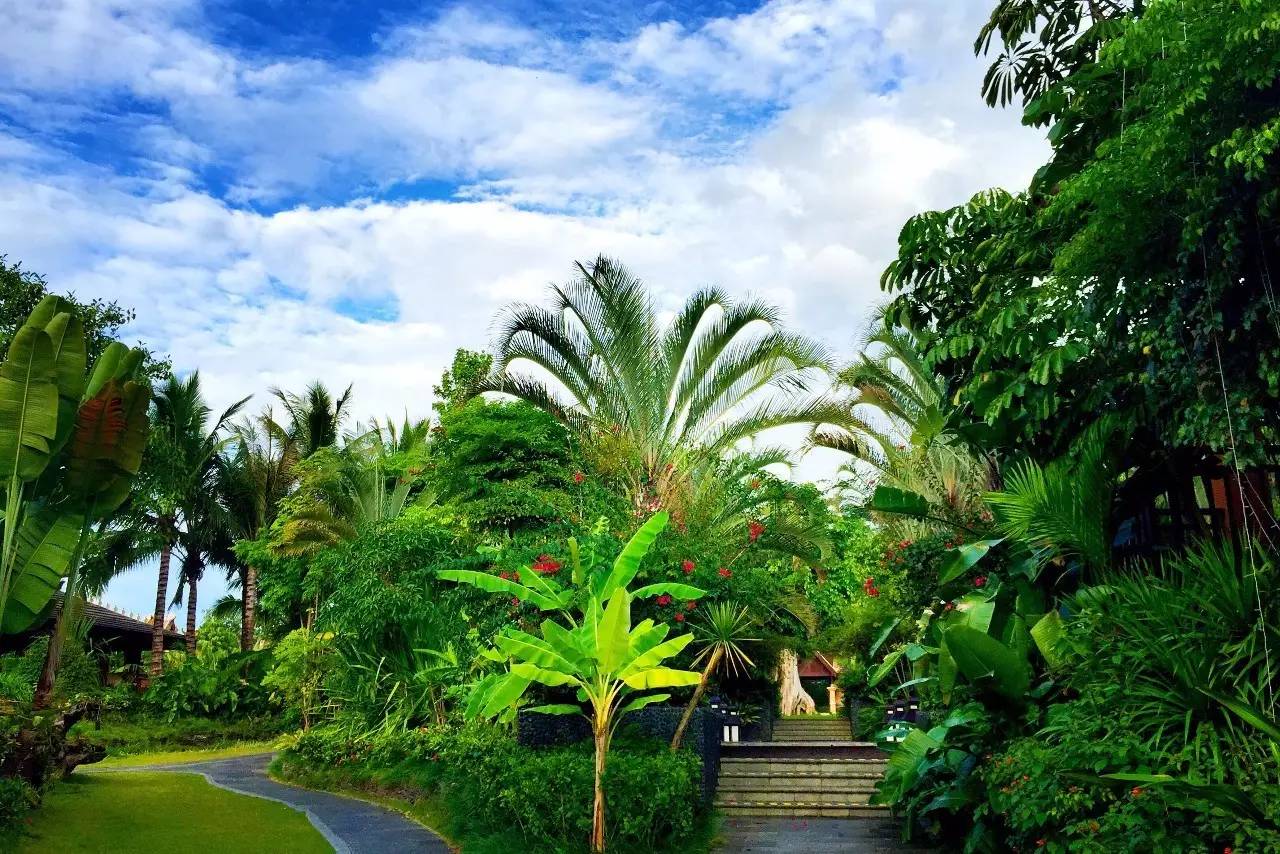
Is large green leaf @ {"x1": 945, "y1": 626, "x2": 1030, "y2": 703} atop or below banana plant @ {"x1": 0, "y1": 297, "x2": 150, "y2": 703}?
below

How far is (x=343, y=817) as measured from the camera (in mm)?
11758

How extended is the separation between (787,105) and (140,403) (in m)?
7.83

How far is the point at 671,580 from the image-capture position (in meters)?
11.5

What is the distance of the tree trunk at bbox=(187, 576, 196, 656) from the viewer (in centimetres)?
2959

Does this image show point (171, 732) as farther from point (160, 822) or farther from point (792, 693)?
point (792, 693)

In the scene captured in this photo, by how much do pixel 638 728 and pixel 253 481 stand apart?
895 inches

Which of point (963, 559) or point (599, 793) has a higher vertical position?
point (963, 559)

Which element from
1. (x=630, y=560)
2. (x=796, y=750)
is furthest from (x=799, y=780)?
(x=630, y=560)

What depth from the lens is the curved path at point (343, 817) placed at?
32.2ft

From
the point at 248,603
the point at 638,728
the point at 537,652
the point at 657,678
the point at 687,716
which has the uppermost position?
the point at 248,603

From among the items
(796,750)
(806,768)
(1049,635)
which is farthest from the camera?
(796,750)

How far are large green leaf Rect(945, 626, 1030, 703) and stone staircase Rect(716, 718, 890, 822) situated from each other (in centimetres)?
321

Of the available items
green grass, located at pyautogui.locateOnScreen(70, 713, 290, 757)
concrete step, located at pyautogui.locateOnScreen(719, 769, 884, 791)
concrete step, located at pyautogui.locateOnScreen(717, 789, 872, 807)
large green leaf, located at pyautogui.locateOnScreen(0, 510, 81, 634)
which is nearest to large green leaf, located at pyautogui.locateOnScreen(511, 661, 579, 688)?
concrete step, located at pyautogui.locateOnScreen(717, 789, 872, 807)

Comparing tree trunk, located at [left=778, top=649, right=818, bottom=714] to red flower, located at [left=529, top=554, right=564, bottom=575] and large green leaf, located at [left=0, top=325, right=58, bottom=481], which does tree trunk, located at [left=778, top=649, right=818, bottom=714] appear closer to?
red flower, located at [left=529, top=554, right=564, bottom=575]
